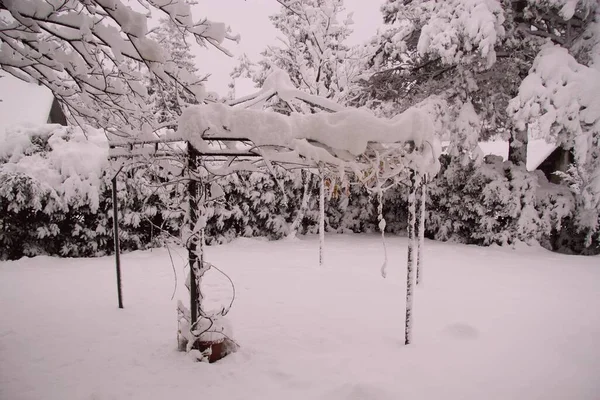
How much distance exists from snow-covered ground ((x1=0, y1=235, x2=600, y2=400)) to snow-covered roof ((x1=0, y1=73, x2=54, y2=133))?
6.98m

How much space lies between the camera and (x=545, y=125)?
7.46 m

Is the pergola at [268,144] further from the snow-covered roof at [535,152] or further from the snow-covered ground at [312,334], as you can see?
the snow-covered roof at [535,152]

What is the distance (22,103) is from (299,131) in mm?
13821

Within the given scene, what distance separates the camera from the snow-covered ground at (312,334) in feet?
9.57

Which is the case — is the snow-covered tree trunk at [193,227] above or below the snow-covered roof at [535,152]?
below

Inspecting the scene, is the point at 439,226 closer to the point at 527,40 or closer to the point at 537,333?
the point at 527,40

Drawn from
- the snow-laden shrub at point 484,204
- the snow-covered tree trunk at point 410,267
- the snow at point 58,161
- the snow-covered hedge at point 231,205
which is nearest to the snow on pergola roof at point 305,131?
the snow-covered tree trunk at point 410,267

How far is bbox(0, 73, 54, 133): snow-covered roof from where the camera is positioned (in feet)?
37.3

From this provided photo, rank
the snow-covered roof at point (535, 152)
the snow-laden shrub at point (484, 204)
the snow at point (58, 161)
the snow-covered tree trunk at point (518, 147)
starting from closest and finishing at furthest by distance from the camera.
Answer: the snow at point (58, 161)
the snow-laden shrub at point (484, 204)
the snow-covered tree trunk at point (518, 147)
the snow-covered roof at point (535, 152)

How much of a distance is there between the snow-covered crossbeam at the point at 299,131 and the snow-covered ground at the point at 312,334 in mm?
1940

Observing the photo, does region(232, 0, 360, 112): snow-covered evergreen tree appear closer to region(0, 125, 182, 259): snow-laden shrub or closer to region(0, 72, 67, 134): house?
region(0, 72, 67, 134): house

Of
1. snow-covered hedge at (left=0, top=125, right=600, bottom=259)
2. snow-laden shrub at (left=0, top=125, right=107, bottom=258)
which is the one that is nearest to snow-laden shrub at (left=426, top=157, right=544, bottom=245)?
snow-covered hedge at (left=0, top=125, right=600, bottom=259)

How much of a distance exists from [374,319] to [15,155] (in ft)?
24.0

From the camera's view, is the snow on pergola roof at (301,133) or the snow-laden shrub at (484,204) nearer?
the snow on pergola roof at (301,133)
